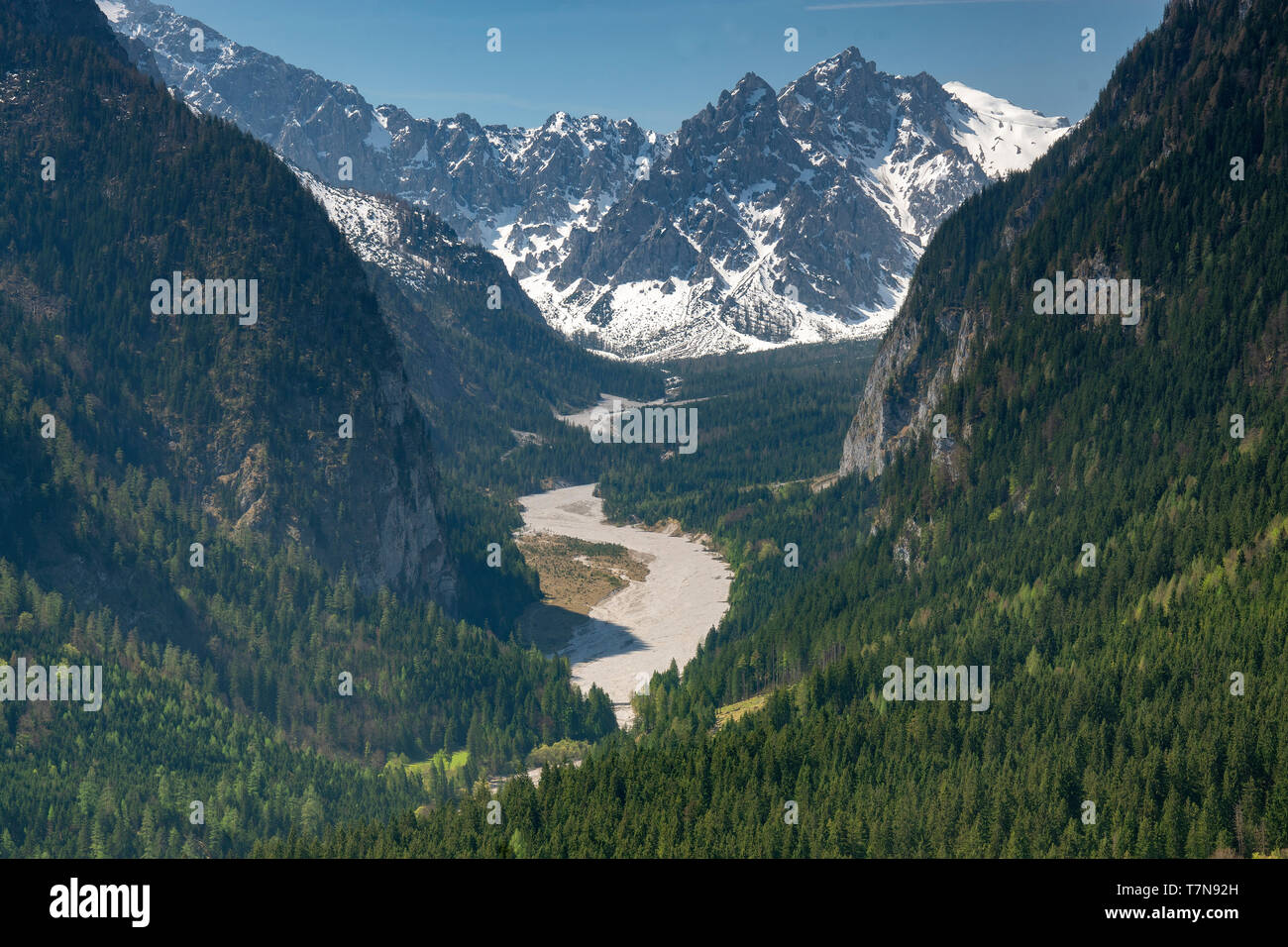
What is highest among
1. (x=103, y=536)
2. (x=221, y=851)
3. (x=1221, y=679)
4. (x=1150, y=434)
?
(x=1150, y=434)

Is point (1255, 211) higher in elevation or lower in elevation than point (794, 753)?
higher

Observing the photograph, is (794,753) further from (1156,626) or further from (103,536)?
(103,536)

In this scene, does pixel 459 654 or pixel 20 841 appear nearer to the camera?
pixel 20 841

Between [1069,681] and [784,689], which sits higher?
[1069,681]

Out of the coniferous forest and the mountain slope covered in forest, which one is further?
the coniferous forest

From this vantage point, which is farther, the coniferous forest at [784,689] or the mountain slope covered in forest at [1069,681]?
the coniferous forest at [784,689]

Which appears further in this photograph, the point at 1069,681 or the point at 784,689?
the point at 784,689
